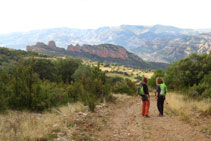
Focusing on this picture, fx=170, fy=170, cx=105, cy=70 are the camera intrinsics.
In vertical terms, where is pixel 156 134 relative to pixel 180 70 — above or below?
below

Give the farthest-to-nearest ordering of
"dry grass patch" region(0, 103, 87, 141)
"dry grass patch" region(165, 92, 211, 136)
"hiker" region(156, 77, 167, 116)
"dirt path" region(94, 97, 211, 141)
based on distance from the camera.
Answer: "hiker" region(156, 77, 167, 116) < "dry grass patch" region(165, 92, 211, 136) < "dirt path" region(94, 97, 211, 141) < "dry grass patch" region(0, 103, 87, 141)

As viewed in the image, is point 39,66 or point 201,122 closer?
point 201,122

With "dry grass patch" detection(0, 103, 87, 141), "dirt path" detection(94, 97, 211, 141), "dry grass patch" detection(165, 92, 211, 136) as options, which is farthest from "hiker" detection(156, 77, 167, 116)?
"dry grass patch" detection(0, 103, 87, 141)

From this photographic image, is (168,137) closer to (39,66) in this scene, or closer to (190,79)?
(190,79)

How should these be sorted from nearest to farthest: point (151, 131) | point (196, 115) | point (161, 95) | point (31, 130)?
point (31, 130)
point (151, 131)
point (196, 115)
point (161, 95)

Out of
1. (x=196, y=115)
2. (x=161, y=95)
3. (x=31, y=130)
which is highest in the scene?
(x=161, y=95)

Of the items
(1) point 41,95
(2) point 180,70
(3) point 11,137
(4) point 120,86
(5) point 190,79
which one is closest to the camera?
(3) point 11,137

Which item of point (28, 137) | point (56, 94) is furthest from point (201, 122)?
point (56, 94)

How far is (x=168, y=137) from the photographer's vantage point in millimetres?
6129

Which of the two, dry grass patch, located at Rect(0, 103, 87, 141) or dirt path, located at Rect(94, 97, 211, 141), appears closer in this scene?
dry grass patch, located at Rect(0, 103, 87, 141)

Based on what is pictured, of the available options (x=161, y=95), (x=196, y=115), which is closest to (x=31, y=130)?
(x=161, y=95)

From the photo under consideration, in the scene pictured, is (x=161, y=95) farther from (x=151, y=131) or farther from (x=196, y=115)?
(x=151, y=131)

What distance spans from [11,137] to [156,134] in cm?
499

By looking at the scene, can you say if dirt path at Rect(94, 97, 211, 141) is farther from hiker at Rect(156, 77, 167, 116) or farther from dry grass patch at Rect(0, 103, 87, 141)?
dry grass patch at Rect(0, 103, 87, 141)
